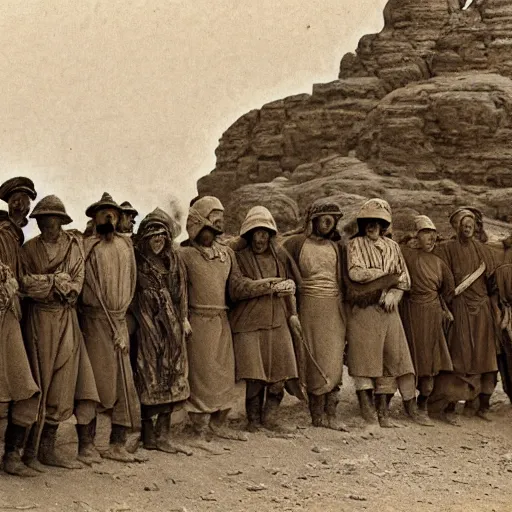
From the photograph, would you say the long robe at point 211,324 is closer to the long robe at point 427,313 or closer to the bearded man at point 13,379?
the bearded man at point 13,379

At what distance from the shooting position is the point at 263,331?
907cm

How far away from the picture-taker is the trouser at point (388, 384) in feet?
31.9

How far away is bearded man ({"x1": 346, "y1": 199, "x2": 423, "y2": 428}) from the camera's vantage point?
965 cm

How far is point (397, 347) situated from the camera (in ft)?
32.2

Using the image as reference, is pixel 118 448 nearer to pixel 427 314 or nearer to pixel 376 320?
pixel 376 320

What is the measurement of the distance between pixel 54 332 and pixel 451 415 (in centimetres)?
495

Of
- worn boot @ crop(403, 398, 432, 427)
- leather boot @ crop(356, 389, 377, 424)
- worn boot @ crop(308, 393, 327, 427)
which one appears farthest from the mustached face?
worn boot @ crop(403, 398, 432, 427)

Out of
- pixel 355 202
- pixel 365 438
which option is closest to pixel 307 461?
pixel 365 438

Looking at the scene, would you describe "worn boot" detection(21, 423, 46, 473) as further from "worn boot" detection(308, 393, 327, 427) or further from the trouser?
the trouser

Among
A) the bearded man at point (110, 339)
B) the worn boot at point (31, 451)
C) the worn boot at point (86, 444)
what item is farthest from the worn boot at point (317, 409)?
the worn boot at point (31, 451)

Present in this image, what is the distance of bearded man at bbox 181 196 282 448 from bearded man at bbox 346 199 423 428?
1201 mm

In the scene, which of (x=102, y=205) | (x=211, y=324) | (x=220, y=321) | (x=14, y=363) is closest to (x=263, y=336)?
(x=220, y=321)

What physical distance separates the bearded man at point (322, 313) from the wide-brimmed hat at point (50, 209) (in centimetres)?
271

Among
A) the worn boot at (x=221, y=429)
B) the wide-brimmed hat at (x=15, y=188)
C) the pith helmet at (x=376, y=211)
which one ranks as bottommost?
the worn boot at (x=221, y=429)
